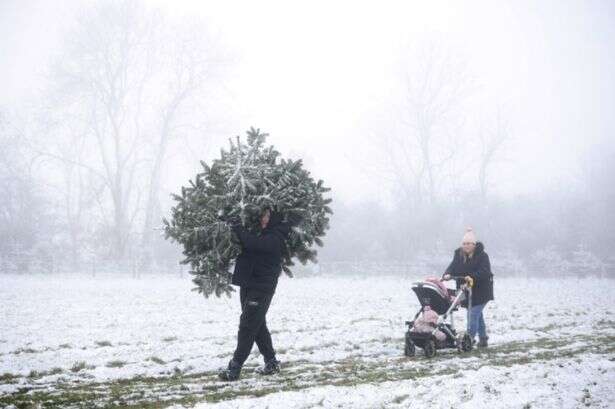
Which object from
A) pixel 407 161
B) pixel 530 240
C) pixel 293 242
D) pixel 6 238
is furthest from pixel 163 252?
pixel 293 242

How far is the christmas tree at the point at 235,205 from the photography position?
716 cm

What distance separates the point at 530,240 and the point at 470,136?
1445cm

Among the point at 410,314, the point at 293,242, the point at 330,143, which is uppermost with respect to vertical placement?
the point at 330,143

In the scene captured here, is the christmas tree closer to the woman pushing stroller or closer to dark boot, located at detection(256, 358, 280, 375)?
dark boot, located at detection(256, 358, 280, 375)

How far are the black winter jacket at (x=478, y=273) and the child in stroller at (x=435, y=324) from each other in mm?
239

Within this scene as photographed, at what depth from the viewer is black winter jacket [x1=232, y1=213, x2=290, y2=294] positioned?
706 centimetres

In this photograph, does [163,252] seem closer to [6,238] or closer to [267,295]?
[6,238]

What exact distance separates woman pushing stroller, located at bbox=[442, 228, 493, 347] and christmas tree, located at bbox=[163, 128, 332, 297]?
3439 millimetres

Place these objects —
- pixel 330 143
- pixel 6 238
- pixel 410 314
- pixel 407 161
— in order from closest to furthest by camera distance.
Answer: pixel 410 314 → pixel 6 238 → pixel 407 161 → pixel 330 143

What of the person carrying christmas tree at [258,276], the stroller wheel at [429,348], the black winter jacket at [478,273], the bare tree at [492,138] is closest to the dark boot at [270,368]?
the person carrying christmas tree at [258,276]

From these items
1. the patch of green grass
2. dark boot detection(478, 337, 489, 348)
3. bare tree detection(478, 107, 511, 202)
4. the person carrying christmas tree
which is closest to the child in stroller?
dark boot detection(478, 337, 489, 348)

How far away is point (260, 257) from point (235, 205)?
737mm

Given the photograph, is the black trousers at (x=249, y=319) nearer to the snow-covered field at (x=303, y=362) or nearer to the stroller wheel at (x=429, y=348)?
the snow-covered field at (x=303, y=362)

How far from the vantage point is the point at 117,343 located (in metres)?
9.75
